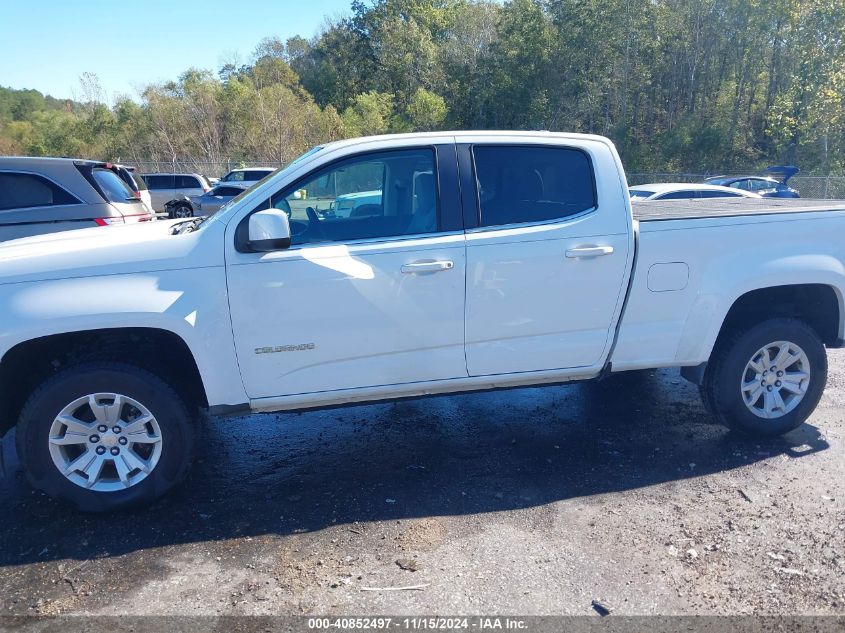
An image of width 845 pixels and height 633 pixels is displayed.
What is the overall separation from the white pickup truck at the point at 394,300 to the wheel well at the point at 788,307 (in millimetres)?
19

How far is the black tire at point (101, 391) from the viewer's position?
3.39 metres

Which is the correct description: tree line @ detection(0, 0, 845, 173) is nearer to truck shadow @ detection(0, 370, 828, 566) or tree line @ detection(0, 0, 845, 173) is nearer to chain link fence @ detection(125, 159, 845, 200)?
chain link fence @ detection(125, 159, 845, 200)

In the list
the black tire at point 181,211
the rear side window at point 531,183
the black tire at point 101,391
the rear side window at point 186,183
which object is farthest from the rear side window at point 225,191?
the black tire at point 101,391

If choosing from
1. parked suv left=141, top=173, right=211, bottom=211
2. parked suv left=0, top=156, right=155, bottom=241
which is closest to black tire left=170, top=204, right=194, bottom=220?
parked suv left=141, top=173, right=211, bottom=211

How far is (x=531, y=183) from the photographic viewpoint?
401cm

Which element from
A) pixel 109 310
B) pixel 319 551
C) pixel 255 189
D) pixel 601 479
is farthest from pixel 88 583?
pixel 601 479

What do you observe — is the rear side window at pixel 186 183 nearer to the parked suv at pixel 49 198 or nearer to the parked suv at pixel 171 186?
the parked suv at pixel 171 186

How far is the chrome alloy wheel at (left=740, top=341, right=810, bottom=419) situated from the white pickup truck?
0.01m

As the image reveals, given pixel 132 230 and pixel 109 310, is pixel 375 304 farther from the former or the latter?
pixel 132 230

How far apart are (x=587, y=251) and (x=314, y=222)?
1.66 metres

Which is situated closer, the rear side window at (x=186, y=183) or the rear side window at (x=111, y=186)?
the rear side window at (x=111, y=186)

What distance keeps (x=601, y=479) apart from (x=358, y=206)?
2.25 meters

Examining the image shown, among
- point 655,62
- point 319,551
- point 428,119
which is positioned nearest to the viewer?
point 319,551

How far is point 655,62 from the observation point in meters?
40.8
